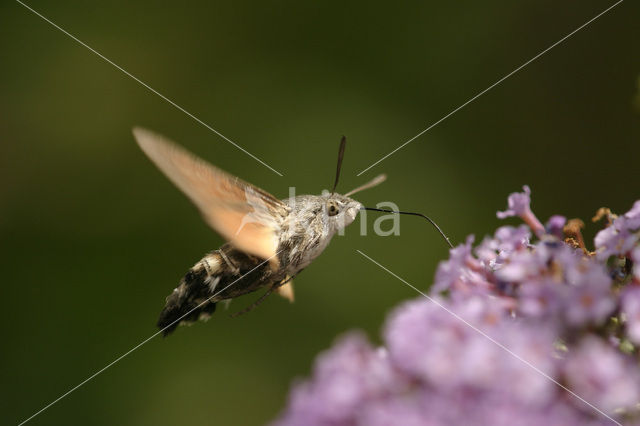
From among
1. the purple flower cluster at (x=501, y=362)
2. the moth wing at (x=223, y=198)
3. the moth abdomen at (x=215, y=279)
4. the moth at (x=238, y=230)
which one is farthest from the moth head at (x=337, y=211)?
the purple flower cluster at (x=501, y=362)

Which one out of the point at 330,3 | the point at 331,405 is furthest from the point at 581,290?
the point at 330,3

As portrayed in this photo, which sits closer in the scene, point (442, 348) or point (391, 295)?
point (442, 348)

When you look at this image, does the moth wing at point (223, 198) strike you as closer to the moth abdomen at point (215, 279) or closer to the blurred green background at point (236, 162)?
the moth abdomen at point (215, 279)

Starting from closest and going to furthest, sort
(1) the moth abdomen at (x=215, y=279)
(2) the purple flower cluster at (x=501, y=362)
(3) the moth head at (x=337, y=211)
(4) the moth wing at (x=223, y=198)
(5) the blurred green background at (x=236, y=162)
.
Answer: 1. (2) the purple flower cluster at (x=501, y=362)
2. (4) the moth wing at (x=223, y=198)
3. (1) the moth abdomen at (x=215, y=279)
4. (3) the moth head at (x=337, y=211)
5. (5) the blurred green background at (x=236, y=162)

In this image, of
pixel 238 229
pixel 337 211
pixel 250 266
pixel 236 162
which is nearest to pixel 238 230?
pixel 238 229

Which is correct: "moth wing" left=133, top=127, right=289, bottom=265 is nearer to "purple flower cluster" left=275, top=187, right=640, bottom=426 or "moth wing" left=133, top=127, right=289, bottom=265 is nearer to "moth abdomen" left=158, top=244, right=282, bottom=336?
"moth abdomen" left=158, top=244, right=282, bottom=336

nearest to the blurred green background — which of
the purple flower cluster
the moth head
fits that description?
the moth head

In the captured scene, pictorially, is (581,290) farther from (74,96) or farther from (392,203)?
(74,96)
